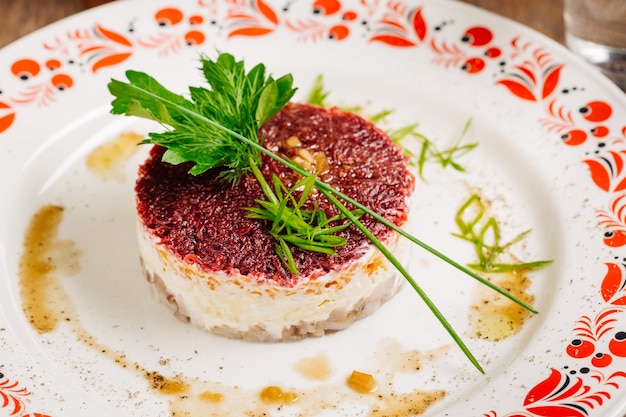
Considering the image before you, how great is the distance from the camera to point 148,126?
232 inches

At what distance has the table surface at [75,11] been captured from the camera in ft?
21.8

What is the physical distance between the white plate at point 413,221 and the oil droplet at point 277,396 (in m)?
0.03

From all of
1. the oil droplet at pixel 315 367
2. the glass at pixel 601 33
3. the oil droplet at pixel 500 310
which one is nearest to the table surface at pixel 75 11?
the glass at pixel 601 33

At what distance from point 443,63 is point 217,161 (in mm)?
2226

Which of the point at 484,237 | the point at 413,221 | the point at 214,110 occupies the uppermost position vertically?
the point at 214,110

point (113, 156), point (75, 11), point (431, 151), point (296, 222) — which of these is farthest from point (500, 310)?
point (75, 11)

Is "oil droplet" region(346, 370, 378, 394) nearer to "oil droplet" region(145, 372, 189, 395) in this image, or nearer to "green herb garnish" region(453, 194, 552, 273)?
"oil droplet" region(145, 372, 189, 395)

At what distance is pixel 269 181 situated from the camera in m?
4.64

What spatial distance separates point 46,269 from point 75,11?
2.60m

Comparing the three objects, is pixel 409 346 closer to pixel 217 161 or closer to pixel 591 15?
pixel 217 161

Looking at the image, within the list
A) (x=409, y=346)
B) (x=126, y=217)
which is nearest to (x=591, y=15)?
(x=409, y=346)

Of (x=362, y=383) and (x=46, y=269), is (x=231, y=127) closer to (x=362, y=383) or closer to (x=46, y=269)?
(x=46, y=269)

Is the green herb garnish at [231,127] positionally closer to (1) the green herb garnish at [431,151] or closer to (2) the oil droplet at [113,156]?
(2) the oil droplet at [113,156]

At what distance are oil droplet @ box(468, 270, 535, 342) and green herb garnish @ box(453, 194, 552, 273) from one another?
0.06 metres
